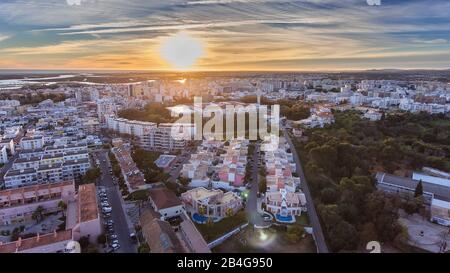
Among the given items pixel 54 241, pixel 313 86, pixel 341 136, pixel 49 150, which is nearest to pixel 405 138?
pixel 341 136

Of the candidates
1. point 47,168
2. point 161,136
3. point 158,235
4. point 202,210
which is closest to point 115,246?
point 158,235

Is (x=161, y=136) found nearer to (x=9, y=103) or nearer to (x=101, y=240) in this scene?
(x=101, y=240)

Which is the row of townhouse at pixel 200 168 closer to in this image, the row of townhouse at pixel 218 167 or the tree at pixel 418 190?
the row of townhouse at pixel 218 167

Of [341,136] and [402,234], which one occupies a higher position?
[341,136]

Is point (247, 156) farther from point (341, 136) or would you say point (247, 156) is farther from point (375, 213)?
point (375, 213)

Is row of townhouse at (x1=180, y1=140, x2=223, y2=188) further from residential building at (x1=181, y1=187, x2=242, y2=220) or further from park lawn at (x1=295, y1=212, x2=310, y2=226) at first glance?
park lawn at (x1=295, y1=212, x2=310, y2=226)

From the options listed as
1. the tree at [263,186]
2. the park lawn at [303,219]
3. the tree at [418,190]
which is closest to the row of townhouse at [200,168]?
the tree at [263,186]
